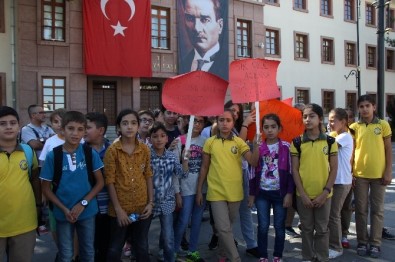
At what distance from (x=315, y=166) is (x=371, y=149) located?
1.08m

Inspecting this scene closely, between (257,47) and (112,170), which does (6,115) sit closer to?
(112,170)

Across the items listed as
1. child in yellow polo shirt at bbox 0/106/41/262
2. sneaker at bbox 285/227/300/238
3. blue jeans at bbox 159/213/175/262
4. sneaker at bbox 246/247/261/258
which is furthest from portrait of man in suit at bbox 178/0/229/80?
child in yellow polo shirt at bbox 0/106/41/262

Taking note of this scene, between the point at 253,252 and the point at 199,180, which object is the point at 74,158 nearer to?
the point at 199,180

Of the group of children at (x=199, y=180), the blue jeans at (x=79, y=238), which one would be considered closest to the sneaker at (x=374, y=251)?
the group of children at (x=199, y=180)

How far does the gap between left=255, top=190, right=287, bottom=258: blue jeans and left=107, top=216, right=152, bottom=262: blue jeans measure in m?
1.27

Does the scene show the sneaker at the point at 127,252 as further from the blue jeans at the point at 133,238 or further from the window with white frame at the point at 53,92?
the window with white frame at the point at 53,92

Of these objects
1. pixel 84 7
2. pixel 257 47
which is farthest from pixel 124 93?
pixel 257 47

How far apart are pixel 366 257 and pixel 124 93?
600 inches

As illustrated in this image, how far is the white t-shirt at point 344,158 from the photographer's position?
16.2ft

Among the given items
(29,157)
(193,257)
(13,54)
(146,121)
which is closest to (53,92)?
(13,54)

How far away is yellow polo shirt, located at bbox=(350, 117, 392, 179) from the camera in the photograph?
5051 millimetres

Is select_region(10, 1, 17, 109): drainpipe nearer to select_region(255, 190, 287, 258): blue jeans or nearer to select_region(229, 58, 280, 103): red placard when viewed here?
select_region(229, 58, 280, 103): red placard

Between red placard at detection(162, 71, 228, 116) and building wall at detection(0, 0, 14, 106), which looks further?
building wall at detection(0, 0, 14, 106)

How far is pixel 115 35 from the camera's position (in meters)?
17.5
